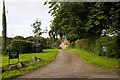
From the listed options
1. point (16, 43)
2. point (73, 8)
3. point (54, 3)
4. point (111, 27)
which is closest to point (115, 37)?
point (111, 27)

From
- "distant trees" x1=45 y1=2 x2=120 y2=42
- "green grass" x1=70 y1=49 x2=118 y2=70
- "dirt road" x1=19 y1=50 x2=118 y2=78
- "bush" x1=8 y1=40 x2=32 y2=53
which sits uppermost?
"distant trees" x1=45 y1=2 x2=120 y2=42

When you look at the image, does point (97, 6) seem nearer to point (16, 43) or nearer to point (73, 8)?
point (73, 8)

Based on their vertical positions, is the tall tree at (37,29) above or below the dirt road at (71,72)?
above

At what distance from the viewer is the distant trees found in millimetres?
25737

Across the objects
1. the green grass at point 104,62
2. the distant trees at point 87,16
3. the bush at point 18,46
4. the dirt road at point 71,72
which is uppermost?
the distant trees at point 87,16

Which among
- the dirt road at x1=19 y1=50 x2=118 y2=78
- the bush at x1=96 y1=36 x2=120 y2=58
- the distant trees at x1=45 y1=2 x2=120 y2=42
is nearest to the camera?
the dirt road at x1=19 y1=50 x2=118 y2=78

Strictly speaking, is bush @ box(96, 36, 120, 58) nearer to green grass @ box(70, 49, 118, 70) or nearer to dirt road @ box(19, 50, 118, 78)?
green grass @ box(70, 49, 118, 70)

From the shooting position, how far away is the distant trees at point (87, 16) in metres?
25.7

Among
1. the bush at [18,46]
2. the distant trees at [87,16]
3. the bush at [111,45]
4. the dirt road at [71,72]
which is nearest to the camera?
the dirt road at [71,72]

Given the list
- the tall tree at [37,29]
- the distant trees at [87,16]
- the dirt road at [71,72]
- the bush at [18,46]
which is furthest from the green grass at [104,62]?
the tall tree at [37,29]

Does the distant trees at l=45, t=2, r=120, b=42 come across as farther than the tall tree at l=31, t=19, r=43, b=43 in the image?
No

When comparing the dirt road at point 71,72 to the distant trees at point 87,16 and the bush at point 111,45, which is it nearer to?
the distant trees at point 87,16

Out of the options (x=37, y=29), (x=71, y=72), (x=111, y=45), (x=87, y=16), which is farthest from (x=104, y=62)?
(x=37, y=29)

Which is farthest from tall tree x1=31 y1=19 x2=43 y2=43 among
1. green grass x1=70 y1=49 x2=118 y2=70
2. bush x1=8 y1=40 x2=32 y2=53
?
green grass x1=70 y1=49 x2=118 y2=70
